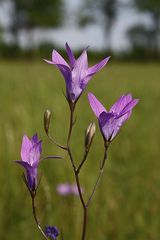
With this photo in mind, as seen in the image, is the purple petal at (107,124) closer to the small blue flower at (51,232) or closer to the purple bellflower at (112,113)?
the purple bellflower at (112,113)

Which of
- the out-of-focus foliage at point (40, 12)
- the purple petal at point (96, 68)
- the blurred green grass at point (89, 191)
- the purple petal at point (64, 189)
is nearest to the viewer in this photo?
the purple petal at point (96, 68)

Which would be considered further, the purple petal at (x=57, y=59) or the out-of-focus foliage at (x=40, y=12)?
the out-of-focus foliage at (x=40, y=12)

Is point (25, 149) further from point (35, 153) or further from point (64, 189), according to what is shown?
point (64, 189)

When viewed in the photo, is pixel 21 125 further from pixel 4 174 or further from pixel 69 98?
pixel 69 98

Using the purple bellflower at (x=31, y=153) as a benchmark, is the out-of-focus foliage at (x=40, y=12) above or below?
below

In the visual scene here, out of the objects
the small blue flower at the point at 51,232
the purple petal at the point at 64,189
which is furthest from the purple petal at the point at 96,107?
the purple petal at the point at 64,189

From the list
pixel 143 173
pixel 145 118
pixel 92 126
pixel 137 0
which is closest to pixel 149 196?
pixel 143 173

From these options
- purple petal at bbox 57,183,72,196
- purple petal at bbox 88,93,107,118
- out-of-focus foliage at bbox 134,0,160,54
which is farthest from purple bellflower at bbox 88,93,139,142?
out-of-focus foliage at bbox 134,0,160,54

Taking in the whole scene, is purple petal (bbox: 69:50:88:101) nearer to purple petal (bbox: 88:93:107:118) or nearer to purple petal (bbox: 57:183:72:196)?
purple petal (bbox: 88:93:107:118)
